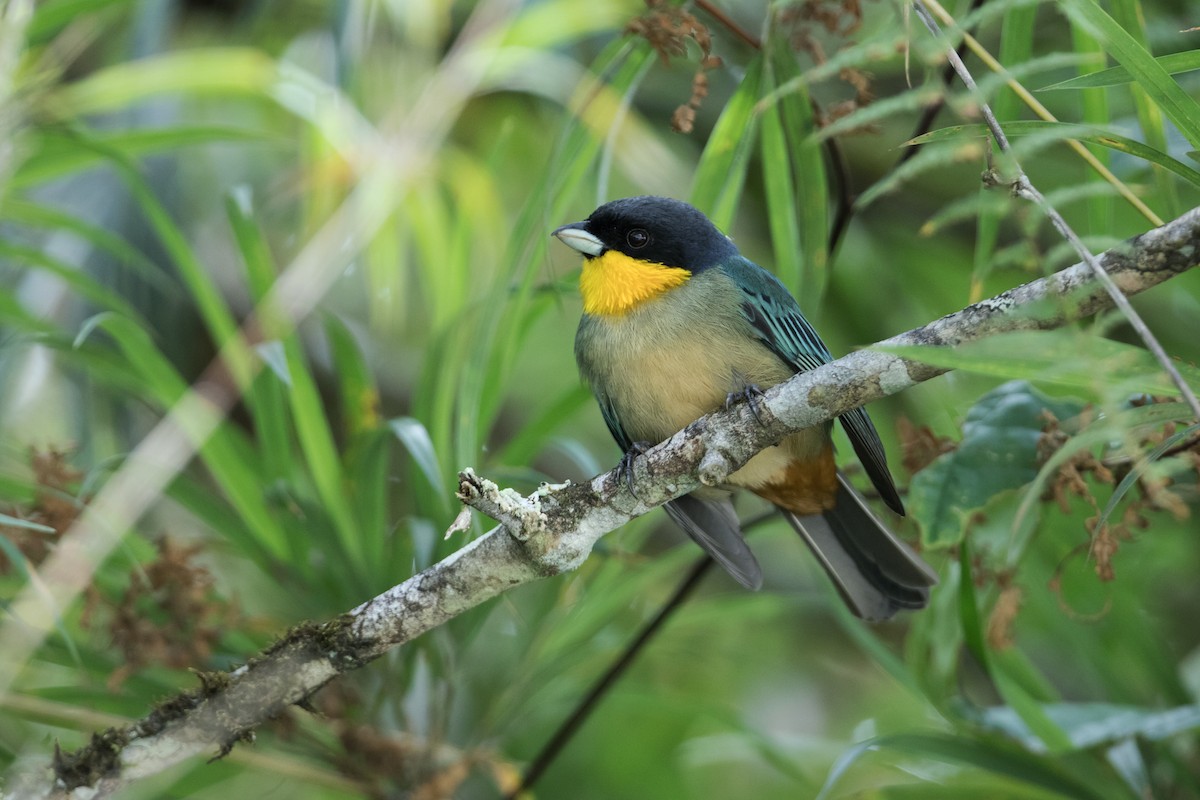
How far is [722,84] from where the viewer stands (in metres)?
5.04

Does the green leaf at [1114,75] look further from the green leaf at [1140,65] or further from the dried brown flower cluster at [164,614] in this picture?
the dried brown flower cluster at [164,614]

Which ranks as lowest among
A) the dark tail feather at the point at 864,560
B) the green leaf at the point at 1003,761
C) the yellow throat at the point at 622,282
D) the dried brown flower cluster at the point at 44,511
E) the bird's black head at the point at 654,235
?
the green leaf at the point at 1003,761

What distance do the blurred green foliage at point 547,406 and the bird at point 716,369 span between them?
129 millimetres

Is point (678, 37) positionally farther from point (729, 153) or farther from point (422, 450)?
point (422, 450)

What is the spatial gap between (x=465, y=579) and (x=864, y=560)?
4.36 feet

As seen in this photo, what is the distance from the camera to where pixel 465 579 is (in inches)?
88.7

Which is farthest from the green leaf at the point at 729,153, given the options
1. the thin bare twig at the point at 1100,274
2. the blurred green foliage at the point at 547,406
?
the thin bare twig at the point at 1100,274

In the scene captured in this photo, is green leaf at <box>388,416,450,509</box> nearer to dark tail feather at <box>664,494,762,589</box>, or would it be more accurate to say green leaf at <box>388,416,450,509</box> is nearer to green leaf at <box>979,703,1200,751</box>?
dark tail feather at <box>664,494,762,589</box>

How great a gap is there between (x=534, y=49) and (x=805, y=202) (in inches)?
58.1

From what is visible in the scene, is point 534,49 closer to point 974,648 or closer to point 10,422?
point 10,422

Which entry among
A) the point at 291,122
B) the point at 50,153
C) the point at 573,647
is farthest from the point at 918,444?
the point at 291,122

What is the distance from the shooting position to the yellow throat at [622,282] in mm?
3127

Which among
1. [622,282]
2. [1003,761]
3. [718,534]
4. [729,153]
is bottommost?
[1003,761]

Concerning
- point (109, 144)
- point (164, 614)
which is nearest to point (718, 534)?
point (164, 614)
